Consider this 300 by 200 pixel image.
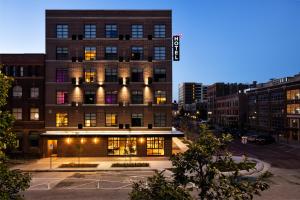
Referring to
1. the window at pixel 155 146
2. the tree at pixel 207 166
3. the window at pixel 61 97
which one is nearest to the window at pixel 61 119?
the window at pixel 61 97

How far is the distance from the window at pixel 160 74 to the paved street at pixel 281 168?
657 inches

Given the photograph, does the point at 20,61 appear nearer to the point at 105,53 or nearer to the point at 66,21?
the point at 66,21

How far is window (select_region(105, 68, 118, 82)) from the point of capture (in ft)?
169

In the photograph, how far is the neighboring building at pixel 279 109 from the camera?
248 ft

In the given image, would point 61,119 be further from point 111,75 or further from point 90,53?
point 90,53

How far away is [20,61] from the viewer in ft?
168

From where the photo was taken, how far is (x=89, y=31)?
5197 cm

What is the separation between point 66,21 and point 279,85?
5445 centimetres

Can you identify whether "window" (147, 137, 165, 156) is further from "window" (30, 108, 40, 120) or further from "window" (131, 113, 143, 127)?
"window" (30, 108, 40, 120)

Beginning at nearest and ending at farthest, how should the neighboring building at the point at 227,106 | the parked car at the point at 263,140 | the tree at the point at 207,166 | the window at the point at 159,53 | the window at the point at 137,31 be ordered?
the tree at the point at 207,166 → the window at the point at 159,53 → the window at the point at 137,31 → the parked car at the point at 263,140 → the neighboring building at the point at 227,106

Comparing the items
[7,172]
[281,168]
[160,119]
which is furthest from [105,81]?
[7,172]

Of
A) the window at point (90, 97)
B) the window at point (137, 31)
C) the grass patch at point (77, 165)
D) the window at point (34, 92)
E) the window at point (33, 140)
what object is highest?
the window at point (137, 31)

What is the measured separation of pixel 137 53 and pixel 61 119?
1442cm

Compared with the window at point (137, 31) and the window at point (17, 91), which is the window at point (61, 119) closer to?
the window at point (17, 91)
